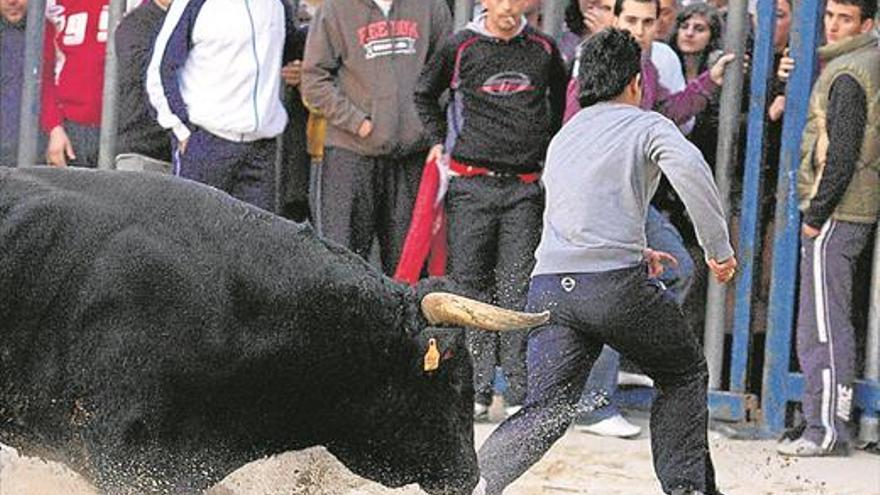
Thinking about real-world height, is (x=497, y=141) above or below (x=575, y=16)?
below

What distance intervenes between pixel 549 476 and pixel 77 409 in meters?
3.00

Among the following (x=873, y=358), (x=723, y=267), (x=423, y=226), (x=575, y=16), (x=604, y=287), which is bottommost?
(x=873, y=358)

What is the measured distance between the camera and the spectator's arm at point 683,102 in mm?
9320

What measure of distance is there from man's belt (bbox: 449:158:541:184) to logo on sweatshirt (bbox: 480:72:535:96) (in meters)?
0.32

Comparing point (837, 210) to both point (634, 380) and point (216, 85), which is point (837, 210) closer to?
point (634, 380)

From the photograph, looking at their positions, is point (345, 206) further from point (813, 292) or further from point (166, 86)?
point (813, 292)

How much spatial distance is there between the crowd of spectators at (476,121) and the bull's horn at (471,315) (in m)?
2.74

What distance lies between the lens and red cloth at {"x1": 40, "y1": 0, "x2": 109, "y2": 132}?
10.1 metres

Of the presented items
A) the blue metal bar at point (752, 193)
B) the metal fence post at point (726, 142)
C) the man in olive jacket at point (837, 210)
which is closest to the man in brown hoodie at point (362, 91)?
the metal fence post at point (726, 142)

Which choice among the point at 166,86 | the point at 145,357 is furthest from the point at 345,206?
the point at 145,357

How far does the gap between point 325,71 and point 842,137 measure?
2202 mm

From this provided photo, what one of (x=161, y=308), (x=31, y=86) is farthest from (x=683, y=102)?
(x=161, y=308)

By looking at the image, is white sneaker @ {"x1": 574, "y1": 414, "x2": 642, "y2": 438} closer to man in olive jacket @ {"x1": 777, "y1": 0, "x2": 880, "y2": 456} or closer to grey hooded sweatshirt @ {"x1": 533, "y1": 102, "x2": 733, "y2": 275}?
man in olive jacket @ {"x1": 777, "y1": 0, "x2": 880, "y2": 456}

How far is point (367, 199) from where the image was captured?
964 centimetres
